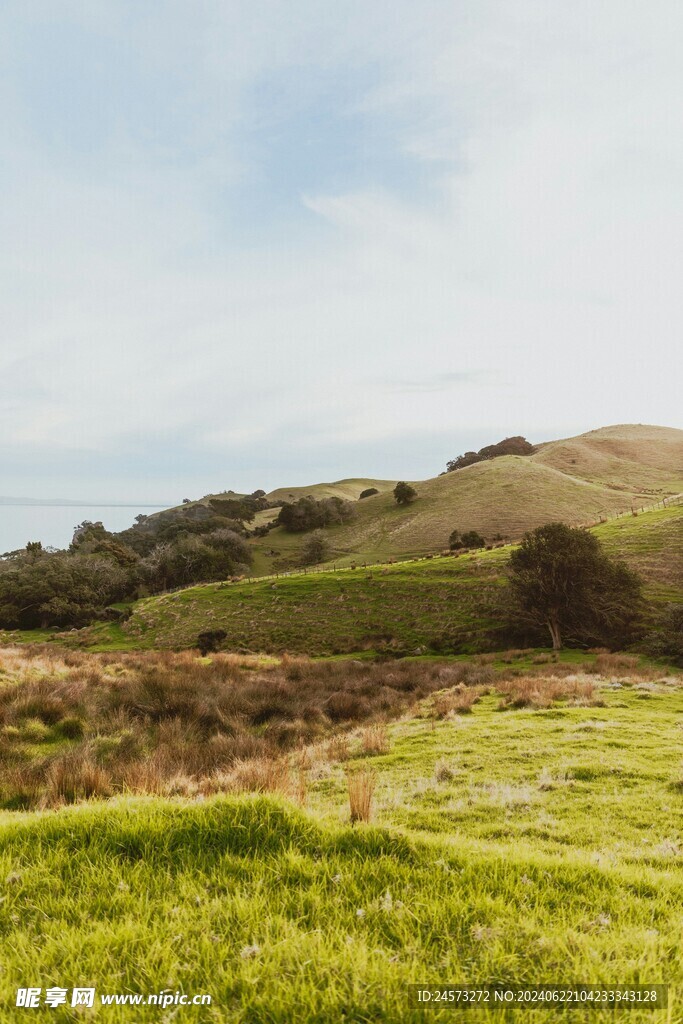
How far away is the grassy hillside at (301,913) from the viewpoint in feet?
7.59

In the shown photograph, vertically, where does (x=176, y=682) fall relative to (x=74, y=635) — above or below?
above

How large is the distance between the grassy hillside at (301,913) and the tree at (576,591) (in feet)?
98.8

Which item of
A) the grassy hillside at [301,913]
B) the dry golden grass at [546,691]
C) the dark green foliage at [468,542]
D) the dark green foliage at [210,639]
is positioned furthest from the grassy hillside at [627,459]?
the grassy hillside at [301,913]

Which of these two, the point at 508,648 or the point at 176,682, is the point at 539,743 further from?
the point at 508,648

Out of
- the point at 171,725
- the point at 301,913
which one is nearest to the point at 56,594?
the point at 171,725

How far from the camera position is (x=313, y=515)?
93.5 metres

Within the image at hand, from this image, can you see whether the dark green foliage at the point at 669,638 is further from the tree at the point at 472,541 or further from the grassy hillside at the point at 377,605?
the tree at the point at 472,541

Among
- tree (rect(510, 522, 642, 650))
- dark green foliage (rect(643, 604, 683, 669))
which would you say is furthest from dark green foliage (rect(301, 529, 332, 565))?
dark green foliage (rect(643, 604, 683, 669))

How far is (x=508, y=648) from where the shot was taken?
33094 millimetres

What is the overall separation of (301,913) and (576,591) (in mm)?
34895

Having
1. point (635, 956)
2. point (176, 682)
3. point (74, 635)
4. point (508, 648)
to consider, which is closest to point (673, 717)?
point (635, 956)

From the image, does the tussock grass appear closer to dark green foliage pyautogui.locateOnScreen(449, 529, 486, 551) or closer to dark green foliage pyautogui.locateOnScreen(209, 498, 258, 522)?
dark green foliage pyautogui.locateOnScreen(449, 529, 486, 551)

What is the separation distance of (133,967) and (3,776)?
730 cm

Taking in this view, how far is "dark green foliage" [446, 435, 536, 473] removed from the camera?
442 ft
